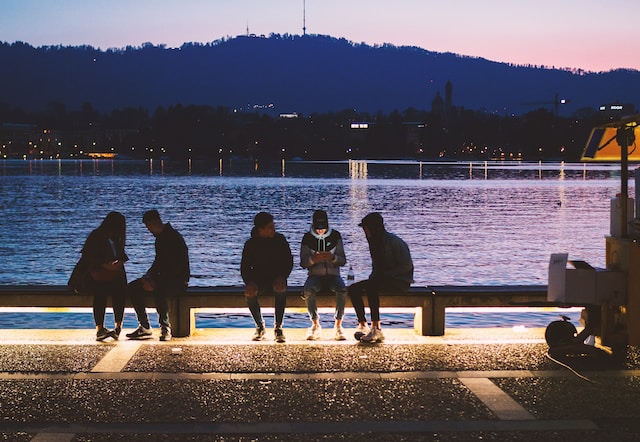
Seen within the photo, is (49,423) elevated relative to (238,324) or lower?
elevated

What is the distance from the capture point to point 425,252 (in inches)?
1326

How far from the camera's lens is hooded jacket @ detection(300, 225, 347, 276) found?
34.5 feet

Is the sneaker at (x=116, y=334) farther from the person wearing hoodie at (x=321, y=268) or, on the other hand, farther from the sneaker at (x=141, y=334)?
the person wearing hoodie at (x=321, y=268)

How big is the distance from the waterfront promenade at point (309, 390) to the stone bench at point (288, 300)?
0.26 metres

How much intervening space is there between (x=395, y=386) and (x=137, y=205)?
59.1 metres

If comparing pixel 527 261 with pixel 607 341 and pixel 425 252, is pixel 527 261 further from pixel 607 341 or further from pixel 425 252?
pixel 607 341

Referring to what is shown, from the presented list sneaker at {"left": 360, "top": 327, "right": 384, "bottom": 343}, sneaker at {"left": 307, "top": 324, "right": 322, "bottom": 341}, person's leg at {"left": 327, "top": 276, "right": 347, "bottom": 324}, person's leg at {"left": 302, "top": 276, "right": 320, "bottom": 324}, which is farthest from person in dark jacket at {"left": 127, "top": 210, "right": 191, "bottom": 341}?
sneaker at {"left": 360, "top": 327, "right": 384, "bottom": 343}

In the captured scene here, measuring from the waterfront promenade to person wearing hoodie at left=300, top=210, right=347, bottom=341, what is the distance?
0.23 m

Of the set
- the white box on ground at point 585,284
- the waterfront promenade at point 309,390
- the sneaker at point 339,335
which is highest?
the white box on ground at point 585,284

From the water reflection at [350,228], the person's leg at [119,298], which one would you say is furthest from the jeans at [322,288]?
the water reflection at [350,228]

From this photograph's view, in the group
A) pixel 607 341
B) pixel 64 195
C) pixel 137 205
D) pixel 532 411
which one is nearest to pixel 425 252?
pixel 607 341

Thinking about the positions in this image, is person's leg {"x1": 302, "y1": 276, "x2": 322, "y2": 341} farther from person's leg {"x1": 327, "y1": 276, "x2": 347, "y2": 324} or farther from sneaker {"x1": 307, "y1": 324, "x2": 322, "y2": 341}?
person's leg {"x1": 327, "y1": 276, "x2": 347, "y2": 324}

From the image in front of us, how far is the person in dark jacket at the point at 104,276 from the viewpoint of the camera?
10.2 meters

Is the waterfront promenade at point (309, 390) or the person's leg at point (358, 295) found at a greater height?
the person's leg at point (358, 295)
